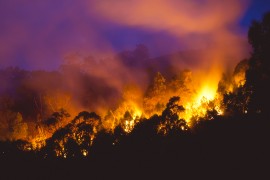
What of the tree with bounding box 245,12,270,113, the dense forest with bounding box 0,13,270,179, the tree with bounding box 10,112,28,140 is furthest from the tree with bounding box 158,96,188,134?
the tree with bounding box 10,112,28,140

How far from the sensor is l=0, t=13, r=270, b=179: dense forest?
13648 millimetres

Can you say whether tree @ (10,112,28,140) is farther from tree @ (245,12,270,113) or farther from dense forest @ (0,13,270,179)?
tree @ (245,12,270,113)

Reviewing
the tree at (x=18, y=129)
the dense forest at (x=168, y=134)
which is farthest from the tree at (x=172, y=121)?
the tree at (x=18, y=129)

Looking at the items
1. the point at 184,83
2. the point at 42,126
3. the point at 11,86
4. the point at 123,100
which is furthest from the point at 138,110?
the point at 11,86

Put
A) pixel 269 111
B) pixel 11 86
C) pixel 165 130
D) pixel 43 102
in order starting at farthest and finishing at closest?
pixel 11 86, pixel 43 102, pixel 165 130, pixel 269 111

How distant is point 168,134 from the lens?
16.8m

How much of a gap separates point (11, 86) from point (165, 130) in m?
21.9

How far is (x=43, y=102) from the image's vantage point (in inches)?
1139

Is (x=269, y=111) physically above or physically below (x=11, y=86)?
below

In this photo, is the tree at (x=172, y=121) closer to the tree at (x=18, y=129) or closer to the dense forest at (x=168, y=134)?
the dense forest at (x=168, y=134)

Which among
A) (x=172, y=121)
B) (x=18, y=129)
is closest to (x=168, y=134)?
(x=172, y=121)

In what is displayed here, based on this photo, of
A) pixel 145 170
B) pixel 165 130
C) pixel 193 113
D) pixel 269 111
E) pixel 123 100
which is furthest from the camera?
pixel 123 100

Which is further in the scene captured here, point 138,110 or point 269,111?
point 138,110

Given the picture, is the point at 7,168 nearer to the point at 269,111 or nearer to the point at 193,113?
the point at 193,113
